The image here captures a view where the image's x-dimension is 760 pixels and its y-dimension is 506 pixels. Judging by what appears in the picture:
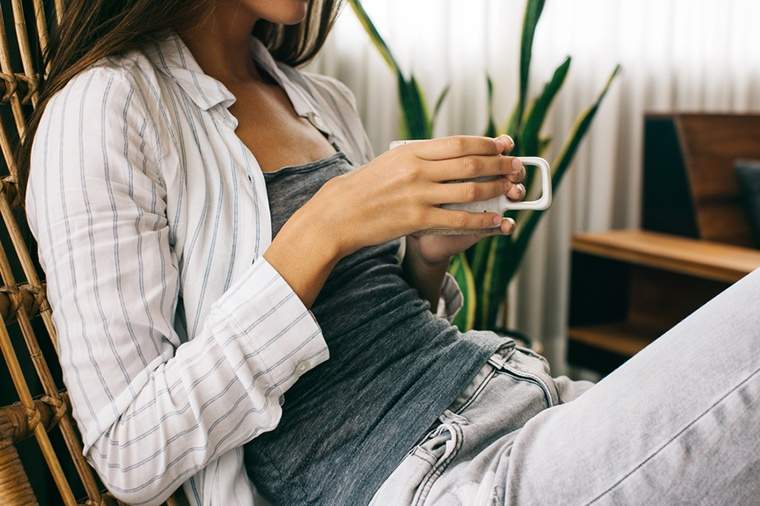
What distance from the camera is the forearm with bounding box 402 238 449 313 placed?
3.24 ft

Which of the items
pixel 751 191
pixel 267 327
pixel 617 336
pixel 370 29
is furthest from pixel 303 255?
pixel 751 191

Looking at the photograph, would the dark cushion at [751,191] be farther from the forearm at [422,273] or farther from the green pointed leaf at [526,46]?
the forearm at [422,273]

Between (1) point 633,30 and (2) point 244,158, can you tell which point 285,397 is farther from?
(1) point 633,30

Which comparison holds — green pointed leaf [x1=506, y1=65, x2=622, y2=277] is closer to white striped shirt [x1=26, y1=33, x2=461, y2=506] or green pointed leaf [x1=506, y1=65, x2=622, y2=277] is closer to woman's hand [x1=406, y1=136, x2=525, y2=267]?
woman's hand [x1=406, y1=136, x2=525, y2=267]

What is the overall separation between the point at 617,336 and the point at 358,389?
1.38 meters

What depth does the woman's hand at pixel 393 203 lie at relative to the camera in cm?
69

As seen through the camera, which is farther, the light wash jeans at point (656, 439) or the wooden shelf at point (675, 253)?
the wooden shelf at point (675, 253)

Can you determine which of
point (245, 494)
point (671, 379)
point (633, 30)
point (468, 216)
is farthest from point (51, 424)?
point (633, 30)

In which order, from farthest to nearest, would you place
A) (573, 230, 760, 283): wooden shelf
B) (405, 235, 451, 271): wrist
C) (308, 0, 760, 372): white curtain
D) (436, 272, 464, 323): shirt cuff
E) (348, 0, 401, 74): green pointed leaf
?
(308, 0, 760, 372): white curtain < (573, 230, 760, 283): wooden shelf < (348, 0, 401, 74): green pointed leaf < (436, 272, 464, 323): shirt cuff < (405, 235, 451, 271): wrist

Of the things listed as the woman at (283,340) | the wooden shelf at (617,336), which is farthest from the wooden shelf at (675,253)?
the woman at (283,340)

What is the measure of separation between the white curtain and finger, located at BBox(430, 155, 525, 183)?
52.1 inches

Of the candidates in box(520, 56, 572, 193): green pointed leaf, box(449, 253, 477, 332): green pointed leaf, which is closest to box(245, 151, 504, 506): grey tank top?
box(449, 253, 477, 332): green pointed leaf

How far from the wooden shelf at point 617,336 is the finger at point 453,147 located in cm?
138

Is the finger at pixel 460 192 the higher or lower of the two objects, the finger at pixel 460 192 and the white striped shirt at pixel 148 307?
the higher
